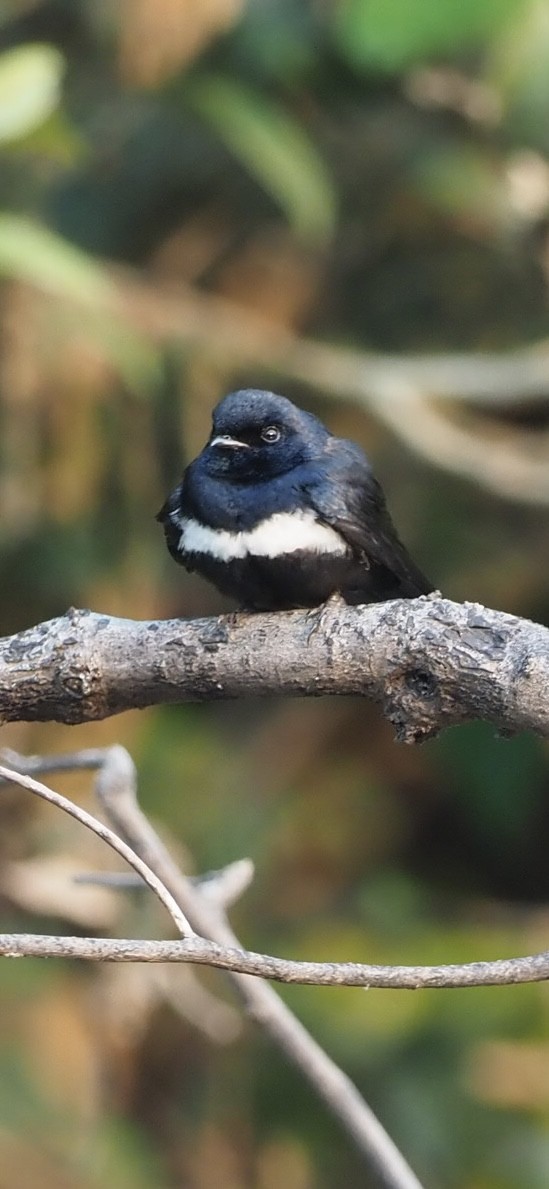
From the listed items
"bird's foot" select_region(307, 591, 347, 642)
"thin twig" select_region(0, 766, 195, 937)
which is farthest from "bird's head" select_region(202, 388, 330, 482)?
"thin twig" select_region(0, 766, 195, 937)

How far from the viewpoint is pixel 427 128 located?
455 centimetres

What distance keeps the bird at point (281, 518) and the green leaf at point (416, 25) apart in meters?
1.81

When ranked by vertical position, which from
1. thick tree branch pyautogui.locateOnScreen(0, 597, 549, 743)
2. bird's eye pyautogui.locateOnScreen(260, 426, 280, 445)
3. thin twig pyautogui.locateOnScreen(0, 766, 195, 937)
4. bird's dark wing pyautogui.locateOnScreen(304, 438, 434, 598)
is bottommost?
thin twig pyautogui.locateOnScreen(0, 766, 195, 937)

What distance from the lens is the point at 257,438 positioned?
2.40 meters

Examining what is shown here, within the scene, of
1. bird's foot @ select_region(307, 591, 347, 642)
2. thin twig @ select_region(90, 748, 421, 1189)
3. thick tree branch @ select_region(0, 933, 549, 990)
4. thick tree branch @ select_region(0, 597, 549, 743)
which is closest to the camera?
thick tree branch @ select_region(0, 933, 549, 990)

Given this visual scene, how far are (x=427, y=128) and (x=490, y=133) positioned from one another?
0.60 feet

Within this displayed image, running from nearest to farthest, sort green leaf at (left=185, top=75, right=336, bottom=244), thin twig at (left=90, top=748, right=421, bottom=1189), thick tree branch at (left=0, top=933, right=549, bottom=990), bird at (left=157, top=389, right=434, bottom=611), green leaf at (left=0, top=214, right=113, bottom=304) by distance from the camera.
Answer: thick tree branch at (left=0, top=933, right=549, bottom=990) < thin twig at (left=90, top=748, right=421, bottom=1189) < bird at (left=157, top=389, right=434, bottom=611) < green leaf at (left=0, top=214, right=113, bottom=304) < green leaf at (left=185, top=75, right=336, bottom=244)

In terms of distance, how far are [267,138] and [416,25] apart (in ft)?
1.51

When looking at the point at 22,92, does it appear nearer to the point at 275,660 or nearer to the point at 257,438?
the point at 257,438

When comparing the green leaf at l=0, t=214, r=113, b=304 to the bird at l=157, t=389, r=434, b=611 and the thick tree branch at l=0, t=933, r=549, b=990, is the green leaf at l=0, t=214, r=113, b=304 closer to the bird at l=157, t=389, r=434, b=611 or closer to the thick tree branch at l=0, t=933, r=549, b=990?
the bird at l=157, t=389, r=434, b=611

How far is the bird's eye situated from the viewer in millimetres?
2398

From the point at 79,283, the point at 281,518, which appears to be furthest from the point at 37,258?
the point at 281,518

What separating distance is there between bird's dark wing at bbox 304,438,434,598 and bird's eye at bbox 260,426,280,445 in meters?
0.08

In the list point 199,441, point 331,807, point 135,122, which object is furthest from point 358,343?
point 331,807
